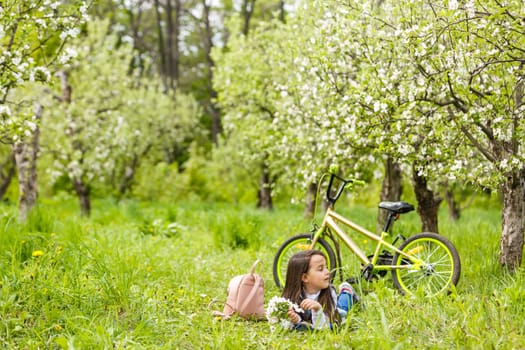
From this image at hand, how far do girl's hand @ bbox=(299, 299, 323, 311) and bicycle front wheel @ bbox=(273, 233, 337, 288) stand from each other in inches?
52.4

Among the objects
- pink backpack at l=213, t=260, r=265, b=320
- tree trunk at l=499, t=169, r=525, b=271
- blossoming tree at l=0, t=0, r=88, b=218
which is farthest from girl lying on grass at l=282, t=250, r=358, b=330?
blossoming tree at l=0, t=0, r=88, b=218

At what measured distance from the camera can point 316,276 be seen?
16.2 ft

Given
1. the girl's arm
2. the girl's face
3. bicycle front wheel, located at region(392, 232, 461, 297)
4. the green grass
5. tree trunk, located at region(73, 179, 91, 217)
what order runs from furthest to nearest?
tree trunk, located at region(73, 179, 91, 217) < bicycle front wheel, located at region(392, 232, 461, 297) < the girl's face < the girl's arm < the green grass

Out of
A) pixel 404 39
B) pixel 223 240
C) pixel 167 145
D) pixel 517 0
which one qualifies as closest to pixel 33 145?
pixel 223 240

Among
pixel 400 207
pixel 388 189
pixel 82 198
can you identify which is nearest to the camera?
pixel 400 207

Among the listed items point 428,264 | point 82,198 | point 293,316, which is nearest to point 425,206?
point 428,264

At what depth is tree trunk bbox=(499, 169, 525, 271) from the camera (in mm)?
6004

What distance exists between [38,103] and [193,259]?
17.7ft

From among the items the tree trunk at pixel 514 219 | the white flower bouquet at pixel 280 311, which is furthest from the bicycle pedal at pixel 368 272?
the tree trunk at pixel 514 219

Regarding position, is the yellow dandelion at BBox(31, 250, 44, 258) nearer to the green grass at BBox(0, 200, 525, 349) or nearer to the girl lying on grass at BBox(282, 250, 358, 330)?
the green grass at BBox(0, 200, 525, 349)

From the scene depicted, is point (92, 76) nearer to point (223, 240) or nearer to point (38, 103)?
point (38, 103)

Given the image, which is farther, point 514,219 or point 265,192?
point 265,192

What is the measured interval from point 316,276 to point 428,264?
124 centimetres

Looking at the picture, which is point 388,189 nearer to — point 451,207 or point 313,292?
point 313,292
